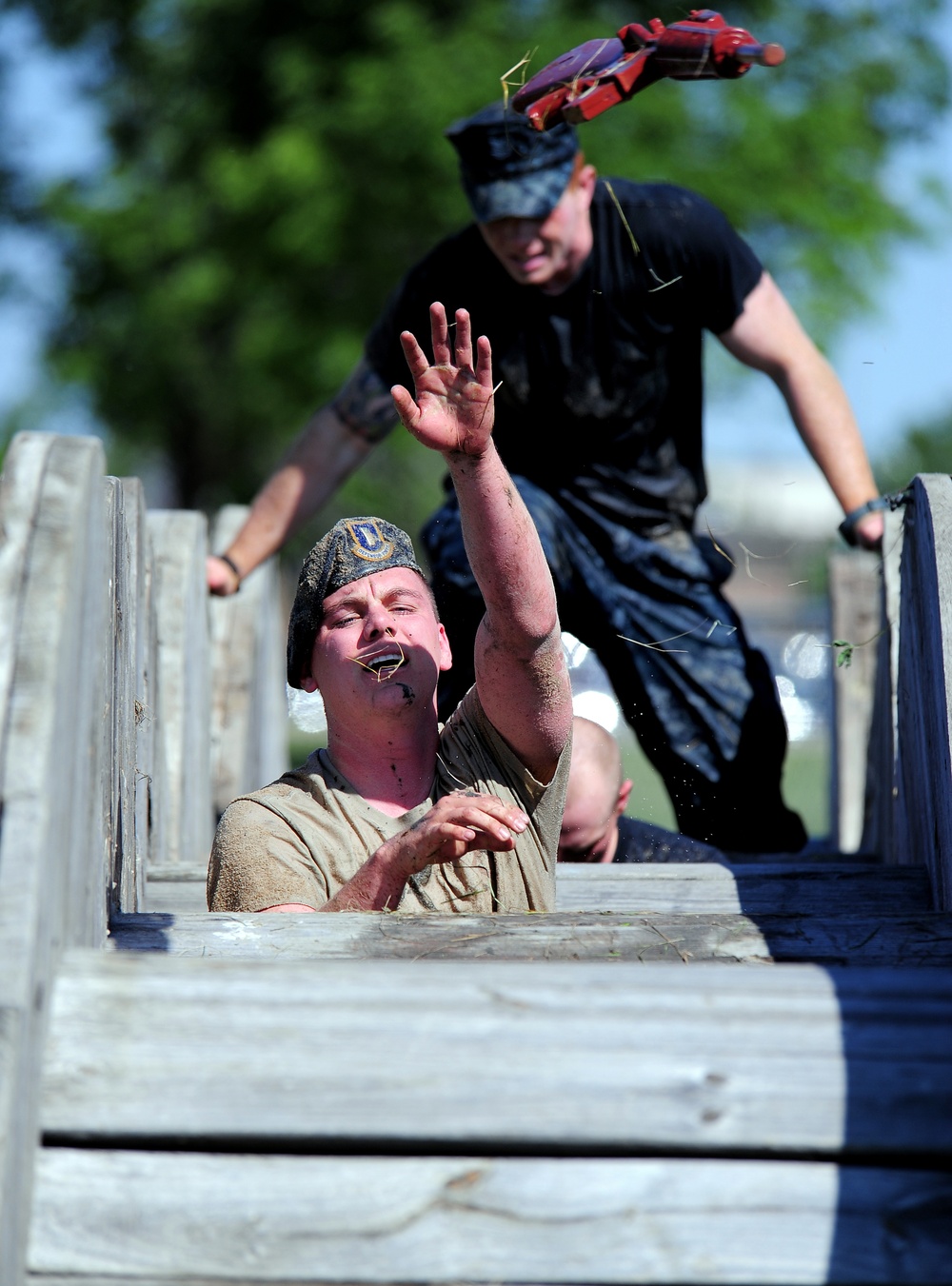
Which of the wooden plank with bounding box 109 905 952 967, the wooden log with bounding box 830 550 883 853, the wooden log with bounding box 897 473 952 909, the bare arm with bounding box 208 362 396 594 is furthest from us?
the wooden log with bounding box 830 550 883 853

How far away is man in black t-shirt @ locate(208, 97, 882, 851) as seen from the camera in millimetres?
4270

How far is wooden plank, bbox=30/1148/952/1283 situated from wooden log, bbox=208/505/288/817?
336 centimetres

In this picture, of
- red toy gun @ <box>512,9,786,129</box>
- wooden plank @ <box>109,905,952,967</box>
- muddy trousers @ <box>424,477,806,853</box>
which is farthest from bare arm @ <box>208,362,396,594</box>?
wooden plank @ <box>109,905,952,967</box>

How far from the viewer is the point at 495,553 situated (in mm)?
2502

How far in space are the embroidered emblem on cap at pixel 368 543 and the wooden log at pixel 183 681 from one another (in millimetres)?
993

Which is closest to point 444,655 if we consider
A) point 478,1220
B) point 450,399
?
point 450,399

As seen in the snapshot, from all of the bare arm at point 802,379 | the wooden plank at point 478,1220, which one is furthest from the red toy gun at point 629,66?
the wooden plank at point 478,1220

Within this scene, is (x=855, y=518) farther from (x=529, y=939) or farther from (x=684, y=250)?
(x=529, y=939)

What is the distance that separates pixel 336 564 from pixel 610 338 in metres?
1.72

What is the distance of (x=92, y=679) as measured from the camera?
2068mm

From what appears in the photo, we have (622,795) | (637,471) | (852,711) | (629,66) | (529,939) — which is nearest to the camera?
(529,939)

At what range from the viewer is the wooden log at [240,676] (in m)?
5.24

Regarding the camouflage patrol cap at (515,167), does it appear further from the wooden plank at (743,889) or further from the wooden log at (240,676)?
the wooden plank at (743,889)

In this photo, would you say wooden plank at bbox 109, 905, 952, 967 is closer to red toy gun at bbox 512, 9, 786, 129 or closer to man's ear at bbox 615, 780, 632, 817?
man's ear at bbox 615, 780, 632, 817
